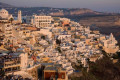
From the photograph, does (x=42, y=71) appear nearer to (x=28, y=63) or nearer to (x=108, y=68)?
(x=28, y=63)

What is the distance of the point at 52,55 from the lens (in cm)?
1853

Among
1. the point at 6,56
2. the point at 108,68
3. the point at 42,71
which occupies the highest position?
the point at 6,56

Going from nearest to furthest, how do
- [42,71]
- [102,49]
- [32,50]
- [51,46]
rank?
[42,71]
[32,50]
[51,46]
[102,49]

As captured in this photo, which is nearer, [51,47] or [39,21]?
[51,47]

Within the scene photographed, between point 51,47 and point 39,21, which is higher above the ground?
point 39,21

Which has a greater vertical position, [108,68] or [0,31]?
[0,31]

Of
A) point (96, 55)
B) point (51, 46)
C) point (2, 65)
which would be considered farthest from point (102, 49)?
point (2, 65)

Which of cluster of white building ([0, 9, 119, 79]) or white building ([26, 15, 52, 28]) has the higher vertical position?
white building ([26, 15, 52, 28])

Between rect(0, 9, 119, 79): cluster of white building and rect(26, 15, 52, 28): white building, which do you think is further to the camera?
rect(26, 15, 52, 28): white building

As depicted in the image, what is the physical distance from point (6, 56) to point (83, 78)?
5.56m

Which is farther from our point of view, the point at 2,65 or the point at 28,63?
the point at 28,63

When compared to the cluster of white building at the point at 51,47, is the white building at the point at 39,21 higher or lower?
higher

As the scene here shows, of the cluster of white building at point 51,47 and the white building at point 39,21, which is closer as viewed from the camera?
the cluster of white building at point 51,47

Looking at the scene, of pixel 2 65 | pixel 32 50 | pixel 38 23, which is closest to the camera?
pixel 2 65
